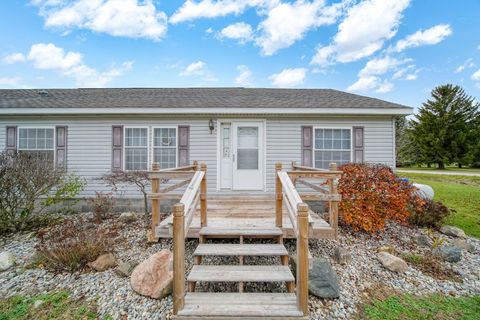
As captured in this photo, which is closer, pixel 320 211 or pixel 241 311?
pixel 241 311

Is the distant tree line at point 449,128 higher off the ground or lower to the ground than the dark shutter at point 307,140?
higher

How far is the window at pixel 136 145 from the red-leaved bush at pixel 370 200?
17.2 ft

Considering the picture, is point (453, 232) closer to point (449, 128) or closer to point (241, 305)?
point (241, 305)

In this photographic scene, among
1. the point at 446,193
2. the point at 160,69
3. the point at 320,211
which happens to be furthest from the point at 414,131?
the point at 160,69

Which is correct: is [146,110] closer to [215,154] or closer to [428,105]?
[215,154]

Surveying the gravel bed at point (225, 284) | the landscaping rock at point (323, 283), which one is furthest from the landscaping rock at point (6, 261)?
the landscaping rock at point (323, 283)

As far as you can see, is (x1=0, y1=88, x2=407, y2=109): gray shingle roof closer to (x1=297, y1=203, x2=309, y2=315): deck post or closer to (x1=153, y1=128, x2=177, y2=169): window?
(x1=153, y1=128, x2=177, y2=169): window

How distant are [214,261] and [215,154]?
11.2ft

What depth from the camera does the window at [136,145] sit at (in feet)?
20.6

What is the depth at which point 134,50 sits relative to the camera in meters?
12.6

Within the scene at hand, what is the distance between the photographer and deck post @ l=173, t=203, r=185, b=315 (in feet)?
7.43

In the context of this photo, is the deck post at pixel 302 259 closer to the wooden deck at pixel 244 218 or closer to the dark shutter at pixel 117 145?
the wooden deck at pixel 244 218

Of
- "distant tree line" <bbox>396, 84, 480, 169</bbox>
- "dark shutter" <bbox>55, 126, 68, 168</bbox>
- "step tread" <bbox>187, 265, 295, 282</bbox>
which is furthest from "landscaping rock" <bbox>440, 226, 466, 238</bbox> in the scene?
"distant tree line" <bbox>396, 84, 480, 169</bbox>

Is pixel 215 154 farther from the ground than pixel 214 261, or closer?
farther from the ground
